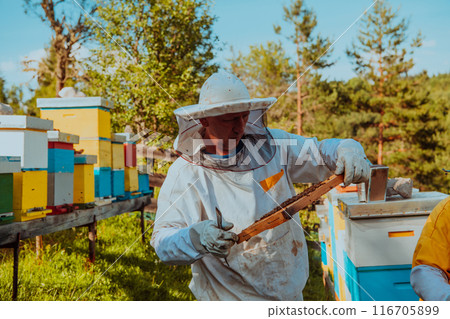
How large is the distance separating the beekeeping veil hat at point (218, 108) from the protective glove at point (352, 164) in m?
0.35

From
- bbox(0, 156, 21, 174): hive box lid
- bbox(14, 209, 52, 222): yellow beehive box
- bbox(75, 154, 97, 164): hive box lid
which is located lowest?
bbox(14, 209, 52, 222): yellow beehive box

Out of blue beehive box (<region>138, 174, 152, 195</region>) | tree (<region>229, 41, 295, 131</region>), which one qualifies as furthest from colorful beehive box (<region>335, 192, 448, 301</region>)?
tree (<region>229, 41, 295, 131</region>)

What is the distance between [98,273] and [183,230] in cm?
285

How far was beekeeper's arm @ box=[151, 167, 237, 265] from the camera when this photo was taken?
4.39 ft

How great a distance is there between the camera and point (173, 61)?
654 centimetres

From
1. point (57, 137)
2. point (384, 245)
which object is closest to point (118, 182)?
point (57, 137)

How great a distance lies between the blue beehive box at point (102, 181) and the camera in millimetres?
3869

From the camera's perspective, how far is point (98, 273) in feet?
12.8

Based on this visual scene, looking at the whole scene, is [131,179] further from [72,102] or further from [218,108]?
[218,108]

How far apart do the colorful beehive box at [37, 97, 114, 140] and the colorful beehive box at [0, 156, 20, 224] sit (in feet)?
4.43

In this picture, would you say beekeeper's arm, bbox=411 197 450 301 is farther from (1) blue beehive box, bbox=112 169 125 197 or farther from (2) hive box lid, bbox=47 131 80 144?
(1) blue beehive box, bbox=112 169 125 197

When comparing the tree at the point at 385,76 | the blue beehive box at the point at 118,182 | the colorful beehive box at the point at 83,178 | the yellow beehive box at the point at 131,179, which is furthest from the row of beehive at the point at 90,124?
the tree at the point at 385,76
